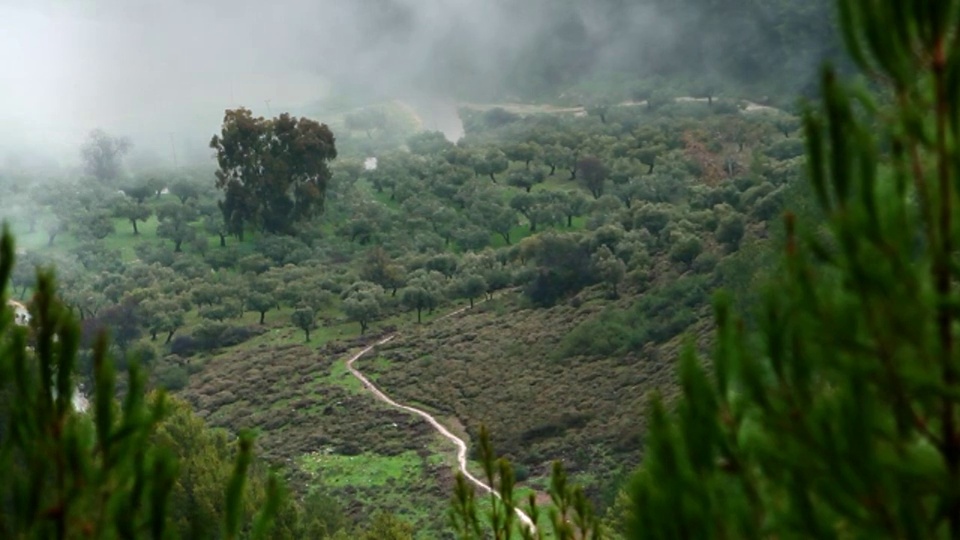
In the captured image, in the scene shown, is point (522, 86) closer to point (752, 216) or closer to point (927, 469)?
point (752, 216)

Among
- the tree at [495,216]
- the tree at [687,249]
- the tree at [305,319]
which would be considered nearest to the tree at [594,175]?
the tree at [495,216]

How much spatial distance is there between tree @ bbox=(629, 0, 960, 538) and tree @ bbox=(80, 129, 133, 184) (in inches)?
1914

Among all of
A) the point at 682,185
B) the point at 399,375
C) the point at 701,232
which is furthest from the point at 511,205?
the point at 399,375

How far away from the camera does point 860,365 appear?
2.24 m

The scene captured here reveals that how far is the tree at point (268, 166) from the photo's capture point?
4088 centimetres

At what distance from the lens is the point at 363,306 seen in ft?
106

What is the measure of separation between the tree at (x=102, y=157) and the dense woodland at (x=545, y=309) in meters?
0.15

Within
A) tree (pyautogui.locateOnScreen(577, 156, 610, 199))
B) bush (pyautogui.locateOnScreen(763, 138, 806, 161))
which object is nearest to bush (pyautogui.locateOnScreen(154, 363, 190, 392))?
tree (pyautogui.locateOnScreen(577, 156, 610, 199))

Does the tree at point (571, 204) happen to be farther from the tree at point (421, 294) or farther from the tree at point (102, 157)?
the tree at point (102, 157)

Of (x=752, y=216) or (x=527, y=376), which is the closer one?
(x=527, y=376)

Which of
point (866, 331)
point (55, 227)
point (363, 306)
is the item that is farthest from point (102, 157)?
point (866, 331)

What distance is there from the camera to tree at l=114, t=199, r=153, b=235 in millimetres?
41562

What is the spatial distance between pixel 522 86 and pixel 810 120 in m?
61.0

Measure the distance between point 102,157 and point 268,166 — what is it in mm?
12170
